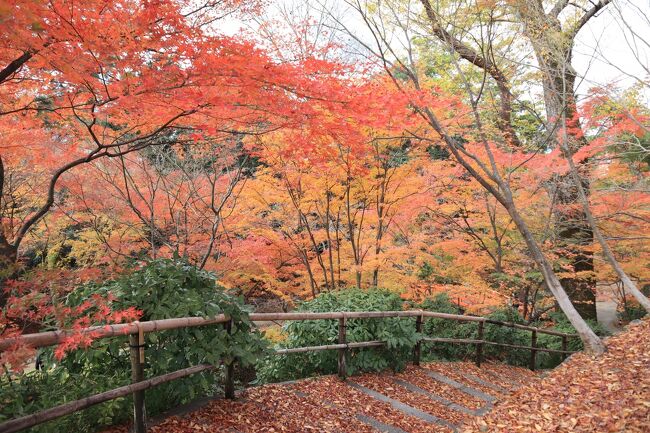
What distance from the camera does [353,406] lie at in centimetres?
489

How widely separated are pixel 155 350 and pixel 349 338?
9.97 feet

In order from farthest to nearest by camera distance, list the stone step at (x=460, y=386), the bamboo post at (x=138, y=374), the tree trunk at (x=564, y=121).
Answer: the tree trunk at (x=564, y=121)
the stone step at (x=460, y=386)
the bamboo post at (x=138, y=374)

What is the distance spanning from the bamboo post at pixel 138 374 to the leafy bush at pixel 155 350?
0.41ft

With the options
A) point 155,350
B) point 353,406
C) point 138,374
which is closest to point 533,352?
point 353,406

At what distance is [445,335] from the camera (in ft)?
34.4

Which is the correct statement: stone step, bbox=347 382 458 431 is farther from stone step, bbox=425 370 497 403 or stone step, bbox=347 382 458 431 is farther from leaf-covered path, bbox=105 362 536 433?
stone step, bbox=425 370 497 403

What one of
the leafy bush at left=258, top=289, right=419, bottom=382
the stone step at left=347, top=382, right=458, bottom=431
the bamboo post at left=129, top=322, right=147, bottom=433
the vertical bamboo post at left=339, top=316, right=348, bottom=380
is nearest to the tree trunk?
the leafy bush at left=258, top=289, right=419, bottom=382

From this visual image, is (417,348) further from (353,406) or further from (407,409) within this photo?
(353,406)

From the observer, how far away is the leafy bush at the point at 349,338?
590 centimetres

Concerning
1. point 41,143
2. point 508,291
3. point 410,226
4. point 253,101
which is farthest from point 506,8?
point 41,143

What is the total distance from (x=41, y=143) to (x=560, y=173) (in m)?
10.1

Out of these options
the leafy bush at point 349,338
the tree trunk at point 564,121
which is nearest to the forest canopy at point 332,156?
the tree trunk at point 564,121

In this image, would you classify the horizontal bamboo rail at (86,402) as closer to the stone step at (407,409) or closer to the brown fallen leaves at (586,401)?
the stone step at (407,409)

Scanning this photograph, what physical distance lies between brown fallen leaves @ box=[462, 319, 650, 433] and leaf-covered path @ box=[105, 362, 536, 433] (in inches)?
20.4
